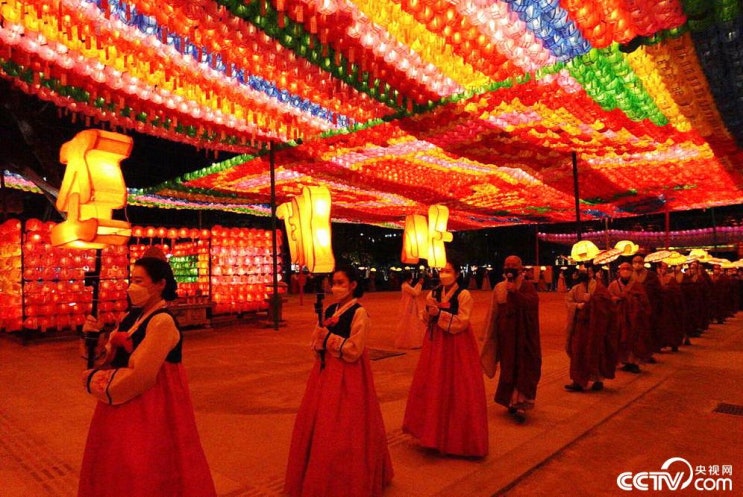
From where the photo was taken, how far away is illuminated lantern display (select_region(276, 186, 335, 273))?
11.3 ft

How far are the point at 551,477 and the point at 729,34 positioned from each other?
4.34 metres

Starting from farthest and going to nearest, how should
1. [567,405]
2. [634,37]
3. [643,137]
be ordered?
1. [643,137]
2. [567,405]
3. [634,37]

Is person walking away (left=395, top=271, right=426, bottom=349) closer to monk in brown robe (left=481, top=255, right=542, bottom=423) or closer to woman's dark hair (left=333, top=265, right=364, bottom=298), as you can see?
A: monk in brown robe (left=481, top=255, right=542, bottom=423)

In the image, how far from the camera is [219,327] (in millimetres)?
11914

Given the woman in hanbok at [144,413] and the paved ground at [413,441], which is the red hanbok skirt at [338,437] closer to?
the paved ground at [413,441]

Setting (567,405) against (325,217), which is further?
(567,405)

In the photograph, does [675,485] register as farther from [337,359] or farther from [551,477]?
[337,359]

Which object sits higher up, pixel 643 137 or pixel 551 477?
pixel 643 137

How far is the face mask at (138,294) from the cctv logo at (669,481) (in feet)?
10.2

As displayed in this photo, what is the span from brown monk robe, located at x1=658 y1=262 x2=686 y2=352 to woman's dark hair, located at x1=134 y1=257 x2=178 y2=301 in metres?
7.84

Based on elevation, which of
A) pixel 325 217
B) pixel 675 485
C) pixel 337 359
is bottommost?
pixel 675 485

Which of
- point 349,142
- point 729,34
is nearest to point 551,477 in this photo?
point 729,34

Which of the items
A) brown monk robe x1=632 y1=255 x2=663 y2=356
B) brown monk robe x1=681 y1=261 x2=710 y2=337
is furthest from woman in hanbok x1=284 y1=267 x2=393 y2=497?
brown monk robe x1=681 y1=261 x2=710 y2=337

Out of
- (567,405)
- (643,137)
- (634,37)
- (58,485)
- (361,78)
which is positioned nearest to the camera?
(58,485)
